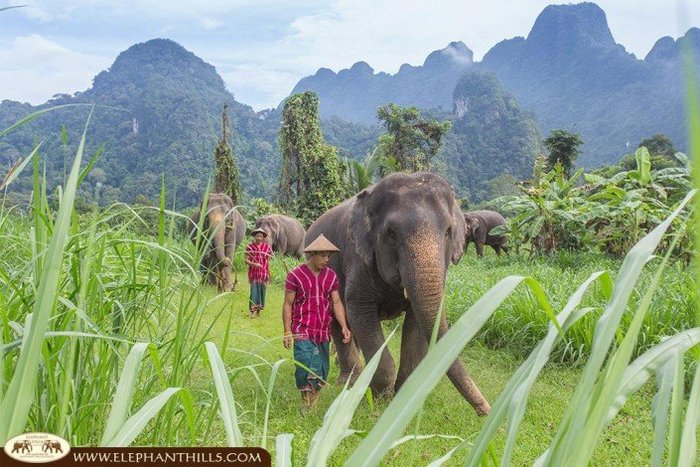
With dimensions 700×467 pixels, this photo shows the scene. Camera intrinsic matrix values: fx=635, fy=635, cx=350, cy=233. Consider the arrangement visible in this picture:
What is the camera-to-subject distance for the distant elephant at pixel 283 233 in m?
11.7

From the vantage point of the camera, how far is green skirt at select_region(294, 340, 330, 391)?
4.17m

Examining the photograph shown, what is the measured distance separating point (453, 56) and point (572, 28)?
25063 mm

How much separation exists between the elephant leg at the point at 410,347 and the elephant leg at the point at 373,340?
0.10 meters

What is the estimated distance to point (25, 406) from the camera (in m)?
0.73

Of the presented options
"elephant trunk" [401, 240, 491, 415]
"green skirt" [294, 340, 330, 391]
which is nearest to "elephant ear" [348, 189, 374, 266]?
"elephant trunk" [401, 240, 491, 415]

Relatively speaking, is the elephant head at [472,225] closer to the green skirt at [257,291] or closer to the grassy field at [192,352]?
the grassy field at [192,352]

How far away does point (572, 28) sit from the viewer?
125 m

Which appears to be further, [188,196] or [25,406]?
[188,196]

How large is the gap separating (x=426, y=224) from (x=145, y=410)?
2.89 m

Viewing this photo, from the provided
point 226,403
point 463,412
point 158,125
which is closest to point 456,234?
point 463,412

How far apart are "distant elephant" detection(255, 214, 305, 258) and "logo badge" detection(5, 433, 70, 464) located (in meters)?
10.5

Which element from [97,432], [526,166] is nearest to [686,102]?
[97,432]

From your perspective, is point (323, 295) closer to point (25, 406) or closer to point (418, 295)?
point (418, 295)

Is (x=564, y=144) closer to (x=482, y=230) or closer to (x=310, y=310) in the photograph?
(x=482, y=230)
